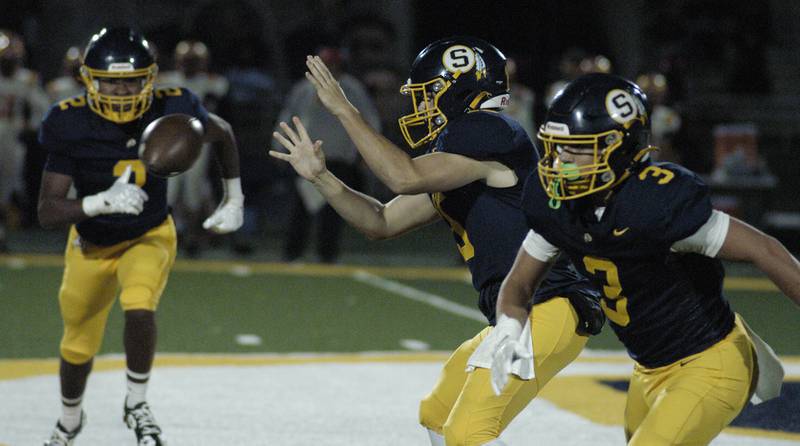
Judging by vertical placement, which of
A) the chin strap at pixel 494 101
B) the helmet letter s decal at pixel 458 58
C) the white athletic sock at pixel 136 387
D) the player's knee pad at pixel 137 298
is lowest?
the white athletic sock at pixel 136 387

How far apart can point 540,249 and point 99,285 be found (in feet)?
7.57

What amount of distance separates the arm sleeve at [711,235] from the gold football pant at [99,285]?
2537 mm

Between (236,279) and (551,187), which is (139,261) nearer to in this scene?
(551,187)

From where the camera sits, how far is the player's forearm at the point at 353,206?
4438 mm

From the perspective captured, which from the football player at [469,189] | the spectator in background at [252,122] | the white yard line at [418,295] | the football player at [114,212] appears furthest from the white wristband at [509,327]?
the spectator in background at [252,122]

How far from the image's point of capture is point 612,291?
3.94 metres

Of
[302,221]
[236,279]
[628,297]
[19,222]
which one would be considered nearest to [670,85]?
[302,221]

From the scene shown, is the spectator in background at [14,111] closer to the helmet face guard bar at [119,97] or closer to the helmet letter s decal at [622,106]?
the helmet face guard bar at [119,97]

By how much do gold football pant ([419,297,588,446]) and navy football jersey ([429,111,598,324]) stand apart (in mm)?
103

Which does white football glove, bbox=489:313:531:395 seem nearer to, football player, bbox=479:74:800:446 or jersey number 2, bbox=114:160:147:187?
football player, bbox=479:74:800:446

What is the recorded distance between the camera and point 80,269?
558 cm

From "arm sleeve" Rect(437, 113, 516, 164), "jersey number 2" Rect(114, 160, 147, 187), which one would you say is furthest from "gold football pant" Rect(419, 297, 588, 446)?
"jersey number 2" Rect(114, 160, 147, 187)

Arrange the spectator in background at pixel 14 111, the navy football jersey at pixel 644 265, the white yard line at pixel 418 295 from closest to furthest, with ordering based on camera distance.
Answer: the navy football jersey at pixel 644 265
the white yard line at pixel 418 295
the spectator in background at pixel 14 111

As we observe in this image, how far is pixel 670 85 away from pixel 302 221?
4.17 m
